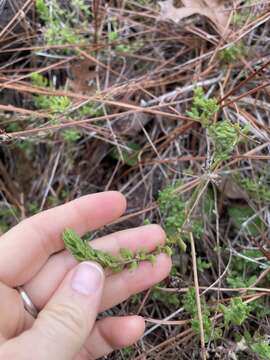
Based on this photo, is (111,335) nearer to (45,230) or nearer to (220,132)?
(45,230)

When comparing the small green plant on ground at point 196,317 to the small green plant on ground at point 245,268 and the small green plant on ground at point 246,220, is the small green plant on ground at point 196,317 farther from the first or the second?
the small green plant on ground at point 246,220

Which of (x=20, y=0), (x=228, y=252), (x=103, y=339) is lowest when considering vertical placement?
(x=103, y=339)

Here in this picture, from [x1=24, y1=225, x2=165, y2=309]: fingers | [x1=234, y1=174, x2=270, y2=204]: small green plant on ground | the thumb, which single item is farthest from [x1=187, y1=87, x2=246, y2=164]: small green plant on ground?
the thumb

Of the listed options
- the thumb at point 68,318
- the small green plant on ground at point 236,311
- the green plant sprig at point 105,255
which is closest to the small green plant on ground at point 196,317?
the small green plant on ground at point 236,311

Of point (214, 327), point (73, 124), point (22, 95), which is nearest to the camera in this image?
point (214, 327)

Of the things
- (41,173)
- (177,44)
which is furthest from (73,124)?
(177,44)

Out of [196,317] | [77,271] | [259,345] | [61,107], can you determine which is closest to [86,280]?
[77,271]

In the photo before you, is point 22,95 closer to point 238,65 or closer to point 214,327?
point 238,65
